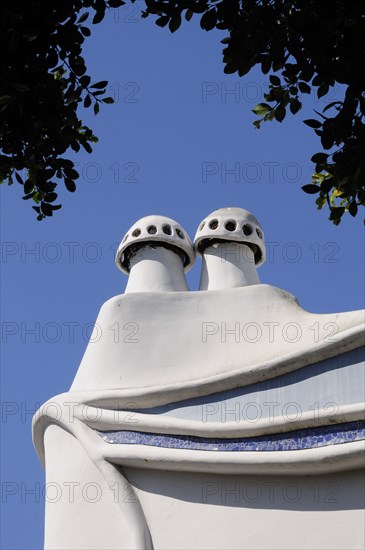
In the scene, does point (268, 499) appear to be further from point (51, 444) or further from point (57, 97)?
point (57, 97)

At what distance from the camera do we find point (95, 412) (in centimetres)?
880

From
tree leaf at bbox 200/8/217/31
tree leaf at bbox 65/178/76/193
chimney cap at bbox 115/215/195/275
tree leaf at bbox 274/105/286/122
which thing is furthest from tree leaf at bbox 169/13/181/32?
chimney cap at bbox 115/215/195/275

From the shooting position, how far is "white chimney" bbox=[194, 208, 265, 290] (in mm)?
9889

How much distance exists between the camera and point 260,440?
8.39m

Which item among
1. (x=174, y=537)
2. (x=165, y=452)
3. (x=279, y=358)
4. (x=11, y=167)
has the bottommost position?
(x=174, y=537)

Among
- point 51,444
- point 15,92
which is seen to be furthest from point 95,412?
point 15,92

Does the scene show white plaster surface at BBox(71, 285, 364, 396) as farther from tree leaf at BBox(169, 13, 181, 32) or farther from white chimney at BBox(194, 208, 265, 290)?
tree leaf at BBox(169, 13, 181, 32)

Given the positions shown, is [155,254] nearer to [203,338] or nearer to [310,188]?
[203,338]

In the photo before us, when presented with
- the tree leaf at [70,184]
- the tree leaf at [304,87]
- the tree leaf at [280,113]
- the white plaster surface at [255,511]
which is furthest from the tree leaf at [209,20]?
the white plaster surface at [255,511]

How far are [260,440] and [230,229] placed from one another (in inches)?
Result: 88.8

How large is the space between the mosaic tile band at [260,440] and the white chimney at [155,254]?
1.60 meters

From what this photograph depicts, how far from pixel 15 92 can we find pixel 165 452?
2748 mm

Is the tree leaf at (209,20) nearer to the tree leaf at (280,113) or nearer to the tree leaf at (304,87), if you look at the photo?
the tree leaf at (304,87)

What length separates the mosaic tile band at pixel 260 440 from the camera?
8180 millimetres
